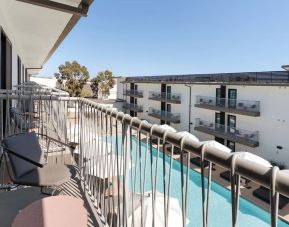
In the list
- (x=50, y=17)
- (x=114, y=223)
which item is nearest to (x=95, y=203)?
(x=114, y=223)

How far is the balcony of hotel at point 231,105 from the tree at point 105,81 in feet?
62.7

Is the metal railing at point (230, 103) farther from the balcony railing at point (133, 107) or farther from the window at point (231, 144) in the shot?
the balcony railing at point (133, 107)

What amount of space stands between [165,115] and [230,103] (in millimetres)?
7645

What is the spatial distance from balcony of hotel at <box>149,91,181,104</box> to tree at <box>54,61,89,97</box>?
958cm

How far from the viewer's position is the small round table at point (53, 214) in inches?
51.5

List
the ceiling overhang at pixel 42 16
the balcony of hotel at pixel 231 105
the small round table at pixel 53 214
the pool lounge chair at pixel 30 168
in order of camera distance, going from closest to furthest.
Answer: the small round table at pixel 53 214 → the pool lounge chair at pixel 30 168 → the ceiling overhang at pixel 42 16 → the balcony of hotel at pixel 231 105

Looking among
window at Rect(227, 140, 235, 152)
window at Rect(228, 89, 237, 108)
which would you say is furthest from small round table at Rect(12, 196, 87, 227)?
window at Rect(227, 140, 235, 152)

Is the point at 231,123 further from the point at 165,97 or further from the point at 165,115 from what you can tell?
the point at 165,97

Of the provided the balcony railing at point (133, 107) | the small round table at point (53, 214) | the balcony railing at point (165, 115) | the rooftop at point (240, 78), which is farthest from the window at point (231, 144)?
the small round table at point (53, 214)

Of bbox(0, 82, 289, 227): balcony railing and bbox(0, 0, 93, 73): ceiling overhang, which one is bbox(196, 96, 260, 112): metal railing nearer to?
bbox(0, 0, 93, 73): ceiling overhang

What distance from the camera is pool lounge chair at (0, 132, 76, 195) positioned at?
2.17 metres

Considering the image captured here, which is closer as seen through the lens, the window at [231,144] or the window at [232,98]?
the window at [232,98]

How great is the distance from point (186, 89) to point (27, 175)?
21602 mm

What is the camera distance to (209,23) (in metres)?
40.3
